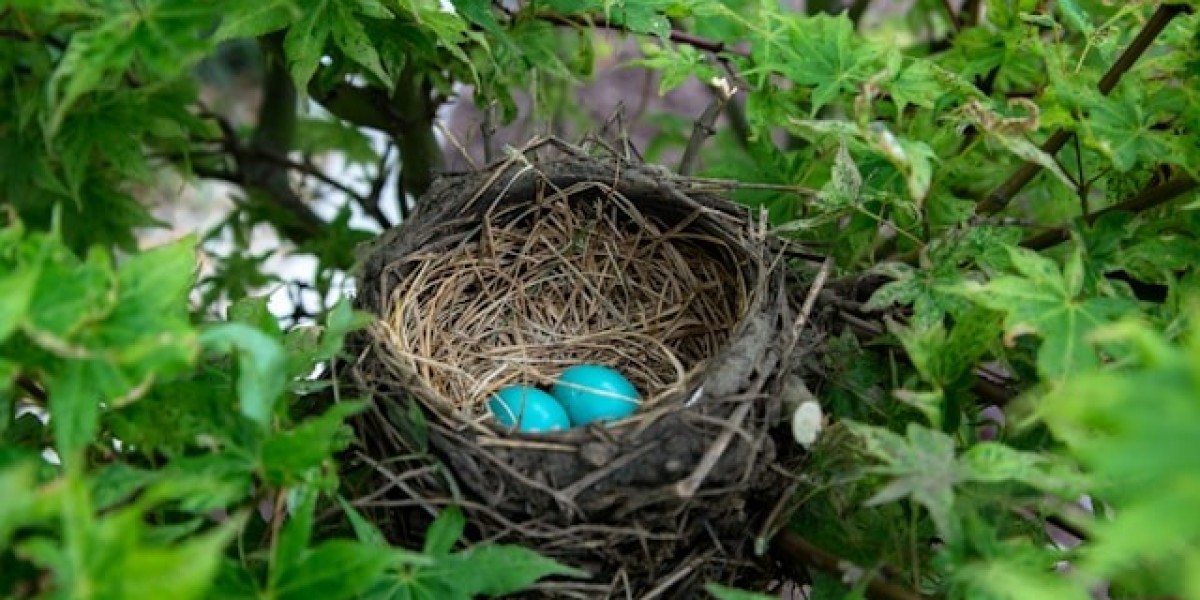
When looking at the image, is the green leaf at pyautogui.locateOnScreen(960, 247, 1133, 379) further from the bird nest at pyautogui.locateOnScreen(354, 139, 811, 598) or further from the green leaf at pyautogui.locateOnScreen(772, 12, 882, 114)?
the green leaf at pyautogui.locateOnScreen(772, 12, 882, 114)

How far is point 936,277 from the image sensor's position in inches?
40.9

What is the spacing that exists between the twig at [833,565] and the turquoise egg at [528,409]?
0.27m

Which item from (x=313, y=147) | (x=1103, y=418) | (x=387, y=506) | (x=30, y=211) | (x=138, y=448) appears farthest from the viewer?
(x=313, y=147)

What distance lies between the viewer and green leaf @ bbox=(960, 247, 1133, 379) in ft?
2.95

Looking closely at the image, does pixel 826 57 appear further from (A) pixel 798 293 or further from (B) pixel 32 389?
(B) pixel 32 389

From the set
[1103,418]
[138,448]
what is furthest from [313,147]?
[1103,418]

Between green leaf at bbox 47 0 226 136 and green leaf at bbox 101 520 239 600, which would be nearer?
green leaf at bbox 101 520 239 600

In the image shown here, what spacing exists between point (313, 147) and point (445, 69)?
63 cm

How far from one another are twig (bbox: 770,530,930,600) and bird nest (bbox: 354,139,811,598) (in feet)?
0.08

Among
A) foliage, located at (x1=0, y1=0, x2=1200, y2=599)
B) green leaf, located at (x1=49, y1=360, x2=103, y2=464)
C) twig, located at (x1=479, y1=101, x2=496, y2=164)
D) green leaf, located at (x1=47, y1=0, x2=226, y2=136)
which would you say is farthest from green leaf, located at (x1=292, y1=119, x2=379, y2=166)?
green leaf, located at (x1=49, y1=360, x2=103, y2=464)

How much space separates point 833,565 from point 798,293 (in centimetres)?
28

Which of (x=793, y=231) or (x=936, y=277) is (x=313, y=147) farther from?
(x=936, y=277)

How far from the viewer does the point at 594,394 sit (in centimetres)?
125

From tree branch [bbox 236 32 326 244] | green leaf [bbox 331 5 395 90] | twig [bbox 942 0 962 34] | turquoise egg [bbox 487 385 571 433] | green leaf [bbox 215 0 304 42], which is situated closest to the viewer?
green leaf [bbox 215 0 304 42]
